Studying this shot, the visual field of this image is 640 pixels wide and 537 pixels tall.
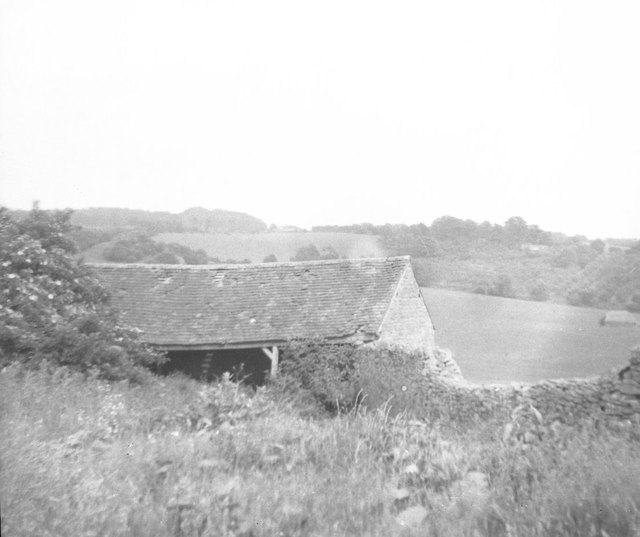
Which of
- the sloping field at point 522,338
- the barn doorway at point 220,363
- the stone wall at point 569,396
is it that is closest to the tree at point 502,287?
the sloping field at point 522,338

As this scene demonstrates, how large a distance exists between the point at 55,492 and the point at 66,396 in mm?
5724

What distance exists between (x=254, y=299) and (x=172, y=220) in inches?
1798

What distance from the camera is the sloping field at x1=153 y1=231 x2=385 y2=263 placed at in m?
45.2

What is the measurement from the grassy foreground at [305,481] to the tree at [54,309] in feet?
21.1

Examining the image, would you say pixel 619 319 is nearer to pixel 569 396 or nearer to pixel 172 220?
pixel 569 396

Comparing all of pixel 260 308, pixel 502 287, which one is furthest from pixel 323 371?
pixel 502 287

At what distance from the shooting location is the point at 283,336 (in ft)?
62.7

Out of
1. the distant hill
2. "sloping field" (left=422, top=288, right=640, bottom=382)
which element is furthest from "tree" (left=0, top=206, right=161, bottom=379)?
the distant hill

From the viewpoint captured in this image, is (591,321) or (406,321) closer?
(406,321)

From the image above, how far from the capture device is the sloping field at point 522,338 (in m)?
28.0

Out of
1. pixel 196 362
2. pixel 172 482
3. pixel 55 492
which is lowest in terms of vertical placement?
pixel 196 362

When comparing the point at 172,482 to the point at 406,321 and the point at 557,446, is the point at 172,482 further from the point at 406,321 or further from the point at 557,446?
the point at 406,321

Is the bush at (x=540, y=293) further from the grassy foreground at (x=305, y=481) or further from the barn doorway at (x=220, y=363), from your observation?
the grassy foreground at (x=305, y=481)

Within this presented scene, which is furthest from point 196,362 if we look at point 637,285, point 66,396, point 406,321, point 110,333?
point 637,285
